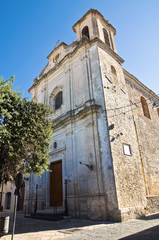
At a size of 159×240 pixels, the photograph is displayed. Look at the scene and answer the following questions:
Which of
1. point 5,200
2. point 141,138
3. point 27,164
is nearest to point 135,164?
point 141,138

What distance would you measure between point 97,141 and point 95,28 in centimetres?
944

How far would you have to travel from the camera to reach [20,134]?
271 inches

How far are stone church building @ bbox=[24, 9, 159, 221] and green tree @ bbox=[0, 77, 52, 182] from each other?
2.58m

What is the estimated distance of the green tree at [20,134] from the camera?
656 cm

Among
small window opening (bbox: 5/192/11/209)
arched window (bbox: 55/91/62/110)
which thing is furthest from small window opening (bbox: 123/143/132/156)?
small window opening (bbox: 5/192/11/209)

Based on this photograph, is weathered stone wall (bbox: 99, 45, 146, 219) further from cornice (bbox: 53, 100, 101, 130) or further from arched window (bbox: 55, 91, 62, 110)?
arched window (bbox: 55, 91, 62, 110)

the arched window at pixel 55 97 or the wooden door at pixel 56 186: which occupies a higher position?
the arched window at pixel 55 97

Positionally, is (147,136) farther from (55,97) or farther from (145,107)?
(55,97)

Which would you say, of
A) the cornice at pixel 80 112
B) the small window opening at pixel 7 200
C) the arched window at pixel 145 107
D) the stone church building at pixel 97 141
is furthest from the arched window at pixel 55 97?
the small window opening at pixel 7 200

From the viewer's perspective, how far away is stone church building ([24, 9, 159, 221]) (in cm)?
816

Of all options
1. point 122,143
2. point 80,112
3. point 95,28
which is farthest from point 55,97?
point 122,143

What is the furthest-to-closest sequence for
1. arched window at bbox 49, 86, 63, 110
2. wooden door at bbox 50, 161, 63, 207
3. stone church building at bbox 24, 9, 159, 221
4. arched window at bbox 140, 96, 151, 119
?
arched window at bbox 140, 96, 151, 119 → arched window at bbox 49, 86, 63, 110 → wooden door at bbox 50, 161, 63, 207 → stone church building at bbox 24, 9, 159, 221

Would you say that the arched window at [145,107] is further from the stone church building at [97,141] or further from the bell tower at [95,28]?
the bell tower at [95,28]

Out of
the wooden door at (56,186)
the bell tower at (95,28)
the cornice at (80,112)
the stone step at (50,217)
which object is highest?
the bell tower at (95,28)
